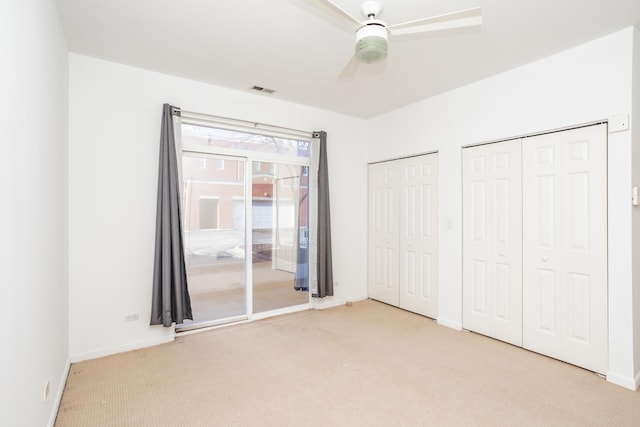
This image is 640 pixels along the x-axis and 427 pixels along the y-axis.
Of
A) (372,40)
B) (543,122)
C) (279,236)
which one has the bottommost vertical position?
(279,236)

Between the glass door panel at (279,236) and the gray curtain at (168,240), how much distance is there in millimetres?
1026

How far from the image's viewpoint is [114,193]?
10.3 feet

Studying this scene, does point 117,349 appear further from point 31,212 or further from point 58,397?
point 31,212

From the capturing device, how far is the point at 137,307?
10.7 feet

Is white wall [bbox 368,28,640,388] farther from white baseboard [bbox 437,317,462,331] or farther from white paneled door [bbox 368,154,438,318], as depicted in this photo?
white paneled door [bbox 368,154,438,318]

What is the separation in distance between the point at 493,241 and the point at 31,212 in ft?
12.6

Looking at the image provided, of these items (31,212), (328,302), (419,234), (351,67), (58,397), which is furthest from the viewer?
(328,302)

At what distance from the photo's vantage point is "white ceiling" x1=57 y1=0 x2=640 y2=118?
230 centimetres

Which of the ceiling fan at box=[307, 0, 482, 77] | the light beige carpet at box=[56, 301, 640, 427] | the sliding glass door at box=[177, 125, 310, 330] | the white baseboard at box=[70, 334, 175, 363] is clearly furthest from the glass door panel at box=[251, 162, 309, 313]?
the ceiling fan at box=[307, 0, 482, 77]

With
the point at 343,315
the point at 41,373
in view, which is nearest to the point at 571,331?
the point at 343,315

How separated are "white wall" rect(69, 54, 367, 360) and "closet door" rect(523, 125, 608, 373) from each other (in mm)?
3495

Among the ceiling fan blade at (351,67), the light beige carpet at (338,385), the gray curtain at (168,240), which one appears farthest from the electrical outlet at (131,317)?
the ceiling fan blade at (351,67)

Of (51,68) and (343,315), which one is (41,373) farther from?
(343,315)

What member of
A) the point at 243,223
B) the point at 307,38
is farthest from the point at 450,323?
the point at 307,38
